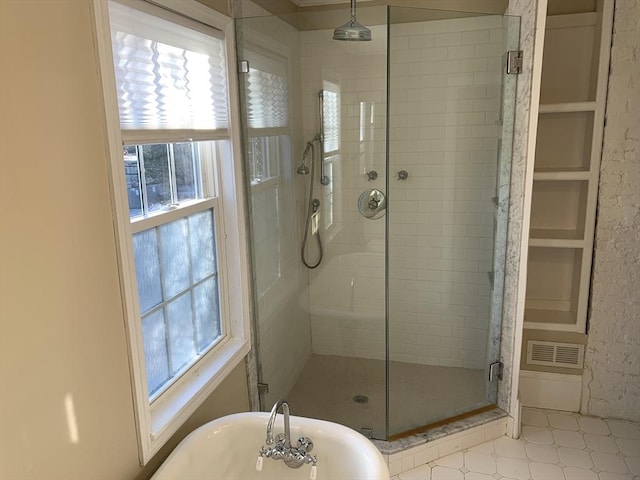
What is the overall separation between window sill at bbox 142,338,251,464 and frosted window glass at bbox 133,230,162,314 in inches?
14.5

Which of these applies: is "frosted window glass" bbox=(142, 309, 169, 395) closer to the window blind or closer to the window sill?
the window sill

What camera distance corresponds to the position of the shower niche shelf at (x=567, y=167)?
259 cm

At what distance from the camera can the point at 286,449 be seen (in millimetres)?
1785

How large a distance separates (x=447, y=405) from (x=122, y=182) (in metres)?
2.12

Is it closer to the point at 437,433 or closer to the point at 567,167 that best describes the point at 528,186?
the point at 567,167

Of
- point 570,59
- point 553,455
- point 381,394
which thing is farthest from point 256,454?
point 570,59

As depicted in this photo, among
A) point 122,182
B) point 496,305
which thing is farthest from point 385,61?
point 122,182

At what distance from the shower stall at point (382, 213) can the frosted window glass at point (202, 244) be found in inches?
12.0

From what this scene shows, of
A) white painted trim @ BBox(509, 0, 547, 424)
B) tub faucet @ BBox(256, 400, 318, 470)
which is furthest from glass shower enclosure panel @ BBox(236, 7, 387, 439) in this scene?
tub faucet @ BBox(256, 400, 318, 470)

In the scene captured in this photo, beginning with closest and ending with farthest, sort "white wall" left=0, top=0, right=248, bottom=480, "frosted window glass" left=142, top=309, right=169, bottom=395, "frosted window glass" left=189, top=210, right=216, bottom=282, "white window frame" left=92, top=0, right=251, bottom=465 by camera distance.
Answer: "white wall" left=0, top=0, right=248, bottom=480, "white window frame" left=92, top=0, right=251, bottom=465, "frosted window glass" left=142, top=309, right=169, bottom=395, "frosted window glass" left=189, top=210, right=216, bottom=282

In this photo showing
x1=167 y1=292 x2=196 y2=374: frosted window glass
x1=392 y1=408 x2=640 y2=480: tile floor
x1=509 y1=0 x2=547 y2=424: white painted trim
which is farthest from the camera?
x1=392 y1=408 x2=640 y2=480: tile floor

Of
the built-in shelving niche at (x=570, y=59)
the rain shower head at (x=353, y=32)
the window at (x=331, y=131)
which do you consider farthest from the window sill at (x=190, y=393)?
the built-in shelving niche at (x=570, y=59)

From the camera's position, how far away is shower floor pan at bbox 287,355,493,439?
8.87 ft

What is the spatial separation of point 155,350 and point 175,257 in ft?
1.21
